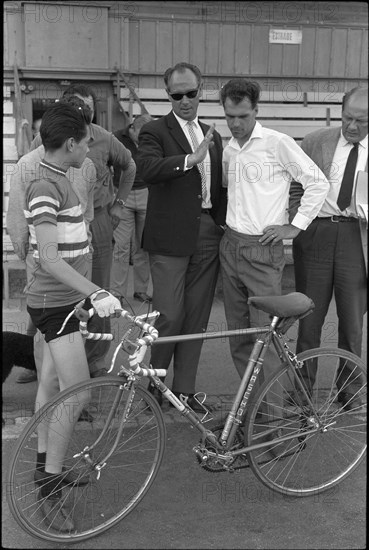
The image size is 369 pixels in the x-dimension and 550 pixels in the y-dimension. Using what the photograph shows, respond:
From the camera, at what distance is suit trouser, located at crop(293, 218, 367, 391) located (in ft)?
13.5

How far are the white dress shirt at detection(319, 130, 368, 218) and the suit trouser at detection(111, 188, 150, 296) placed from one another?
2771mm

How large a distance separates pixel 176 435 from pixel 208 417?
68cm

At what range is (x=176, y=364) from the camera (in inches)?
175

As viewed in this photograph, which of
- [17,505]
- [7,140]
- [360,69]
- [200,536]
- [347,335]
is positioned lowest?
[200,536]

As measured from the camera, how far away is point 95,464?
120 inches

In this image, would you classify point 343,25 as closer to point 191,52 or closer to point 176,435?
point 191,52

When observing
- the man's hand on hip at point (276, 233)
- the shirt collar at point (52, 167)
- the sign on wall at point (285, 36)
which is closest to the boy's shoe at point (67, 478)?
the shirt collar at point (52, 167)

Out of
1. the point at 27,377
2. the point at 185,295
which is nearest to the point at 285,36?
the point at 185,295

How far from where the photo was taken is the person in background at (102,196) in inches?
175

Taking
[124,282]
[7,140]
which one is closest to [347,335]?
[124,282]

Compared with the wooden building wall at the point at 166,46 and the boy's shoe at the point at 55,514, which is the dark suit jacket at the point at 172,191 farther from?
the wooden building wall at the point at 166,46

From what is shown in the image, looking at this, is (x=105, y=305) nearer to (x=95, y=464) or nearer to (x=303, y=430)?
(x=95, y=464)

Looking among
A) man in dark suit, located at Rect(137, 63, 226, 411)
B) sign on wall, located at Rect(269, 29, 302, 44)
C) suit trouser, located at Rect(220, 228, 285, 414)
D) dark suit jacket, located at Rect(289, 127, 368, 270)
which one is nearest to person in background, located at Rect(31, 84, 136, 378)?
man in dark suit, located at Rect(137, 63, 226, 411)

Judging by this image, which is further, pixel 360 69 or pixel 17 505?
pixel 360 69
